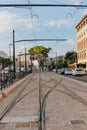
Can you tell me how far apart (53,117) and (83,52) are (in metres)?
91.4

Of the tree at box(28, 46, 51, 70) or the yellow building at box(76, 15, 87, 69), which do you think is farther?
the tree at box(28, 46, 51, 70)

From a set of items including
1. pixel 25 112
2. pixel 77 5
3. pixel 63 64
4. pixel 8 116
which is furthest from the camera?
pixel 63 64

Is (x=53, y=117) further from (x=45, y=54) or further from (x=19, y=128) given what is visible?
(x=45, y=54)

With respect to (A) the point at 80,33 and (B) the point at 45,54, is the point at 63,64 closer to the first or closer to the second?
(B) the point at 45,54

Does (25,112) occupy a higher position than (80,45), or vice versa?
(80,45)

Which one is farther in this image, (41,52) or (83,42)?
(41,52)

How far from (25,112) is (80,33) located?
321ft

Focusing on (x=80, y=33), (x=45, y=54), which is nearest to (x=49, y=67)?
(x=45, y=54)

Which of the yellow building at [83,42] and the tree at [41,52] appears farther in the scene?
the tree at [41,52]

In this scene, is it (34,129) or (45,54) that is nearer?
(34,129)

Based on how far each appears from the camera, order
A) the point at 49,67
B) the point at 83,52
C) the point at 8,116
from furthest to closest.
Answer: the point at 49,67 < the point at 83,52 < the point at 8,116

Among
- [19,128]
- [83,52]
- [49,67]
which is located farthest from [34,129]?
[49,67]

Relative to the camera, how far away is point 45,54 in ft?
603

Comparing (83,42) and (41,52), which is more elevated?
(41,52)
